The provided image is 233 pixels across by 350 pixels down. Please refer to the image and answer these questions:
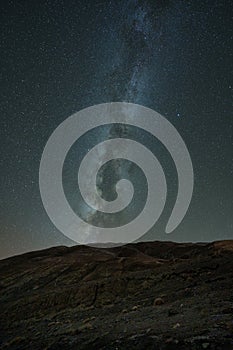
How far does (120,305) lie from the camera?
13.3m

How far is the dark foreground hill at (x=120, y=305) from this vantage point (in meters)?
8.08

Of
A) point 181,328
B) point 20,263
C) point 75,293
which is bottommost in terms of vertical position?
point 181,328

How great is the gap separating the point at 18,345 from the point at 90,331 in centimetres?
316

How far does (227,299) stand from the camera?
10359 millimetres

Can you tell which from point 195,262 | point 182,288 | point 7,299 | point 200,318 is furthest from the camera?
point 7,299

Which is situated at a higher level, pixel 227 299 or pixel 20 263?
pixel 20 263

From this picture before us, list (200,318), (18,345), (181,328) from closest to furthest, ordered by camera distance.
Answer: (181,328) → (200,318) → (18,345)

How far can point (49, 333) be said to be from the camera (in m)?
11.0

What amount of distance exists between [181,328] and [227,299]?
10.5ft

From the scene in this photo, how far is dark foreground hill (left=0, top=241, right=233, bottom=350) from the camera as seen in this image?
26.5ft

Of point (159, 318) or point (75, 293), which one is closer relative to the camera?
point (159, 318)

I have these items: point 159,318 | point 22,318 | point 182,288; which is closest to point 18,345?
point 22,318

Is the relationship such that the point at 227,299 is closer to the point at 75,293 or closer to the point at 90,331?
the point at 90,331

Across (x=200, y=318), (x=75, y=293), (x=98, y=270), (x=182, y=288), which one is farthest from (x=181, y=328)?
(x=98, y=270)
